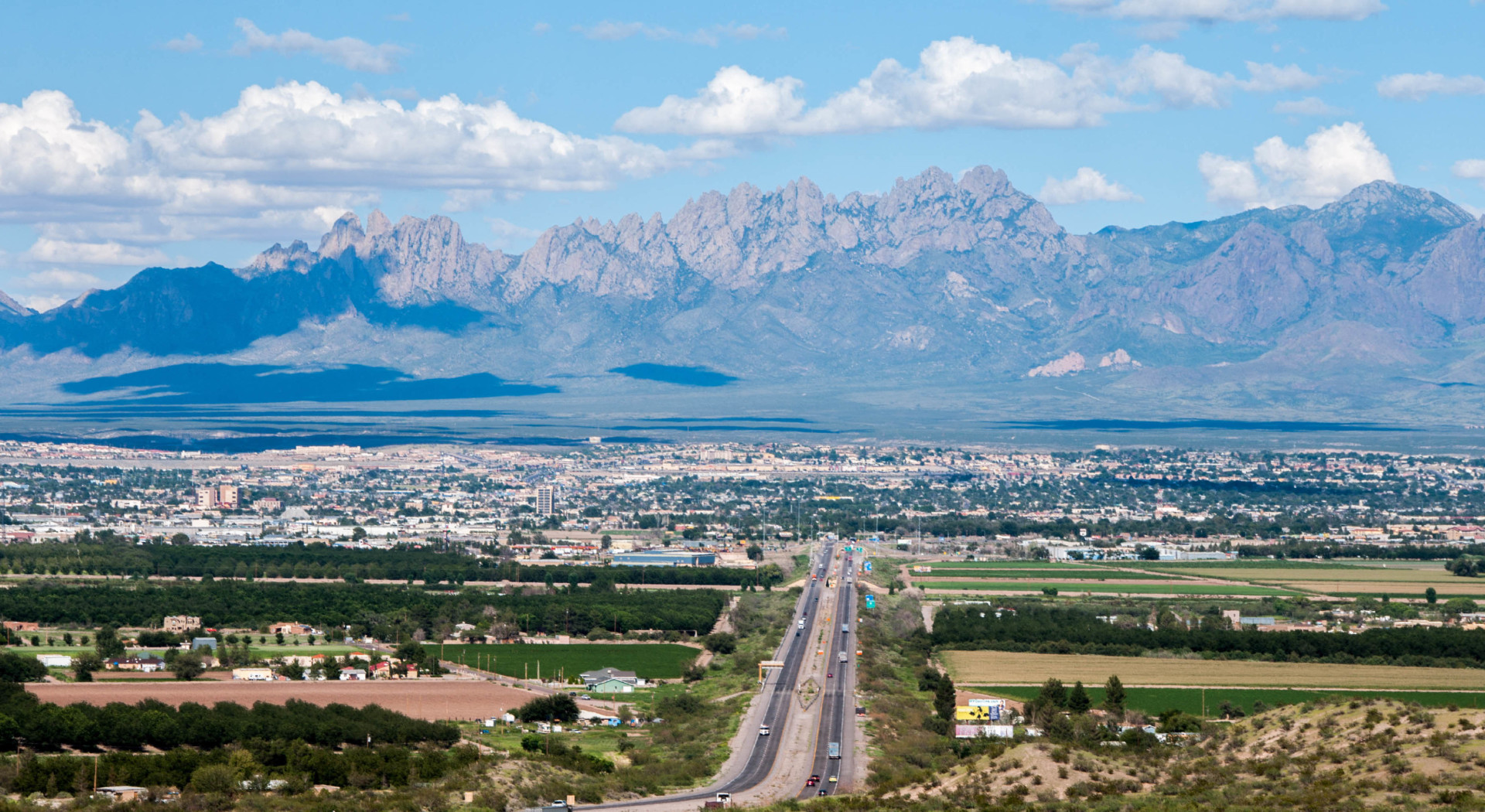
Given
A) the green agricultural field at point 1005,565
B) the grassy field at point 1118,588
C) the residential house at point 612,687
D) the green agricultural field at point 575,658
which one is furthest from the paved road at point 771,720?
the green agricultural field at point 1005,565

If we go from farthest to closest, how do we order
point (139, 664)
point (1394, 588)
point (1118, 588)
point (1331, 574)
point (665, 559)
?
point (665, 559), point (1331, 574), point (1118, 588), point (1394, 588), point (139, 664)

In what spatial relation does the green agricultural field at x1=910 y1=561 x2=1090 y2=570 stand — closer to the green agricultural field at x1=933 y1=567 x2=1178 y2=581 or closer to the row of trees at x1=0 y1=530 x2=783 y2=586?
the green agricultural field at x1=933 y1=567 x2=1178 y2=581

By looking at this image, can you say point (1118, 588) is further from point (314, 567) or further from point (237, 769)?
point (237, 769)

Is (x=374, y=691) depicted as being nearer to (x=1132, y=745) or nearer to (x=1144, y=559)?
(x=1132, y=745)

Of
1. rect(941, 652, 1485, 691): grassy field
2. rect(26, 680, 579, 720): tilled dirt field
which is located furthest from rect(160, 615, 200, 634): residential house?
rect(941, 652, 1485, 691): grassy field

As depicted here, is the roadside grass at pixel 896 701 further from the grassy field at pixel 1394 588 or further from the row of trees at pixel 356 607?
the grassy field at pixel 1394 588

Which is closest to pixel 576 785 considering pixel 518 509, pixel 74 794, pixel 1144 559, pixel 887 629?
pixel 74 794

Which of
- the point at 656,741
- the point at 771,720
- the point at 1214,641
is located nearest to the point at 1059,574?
the point at 1214,641
